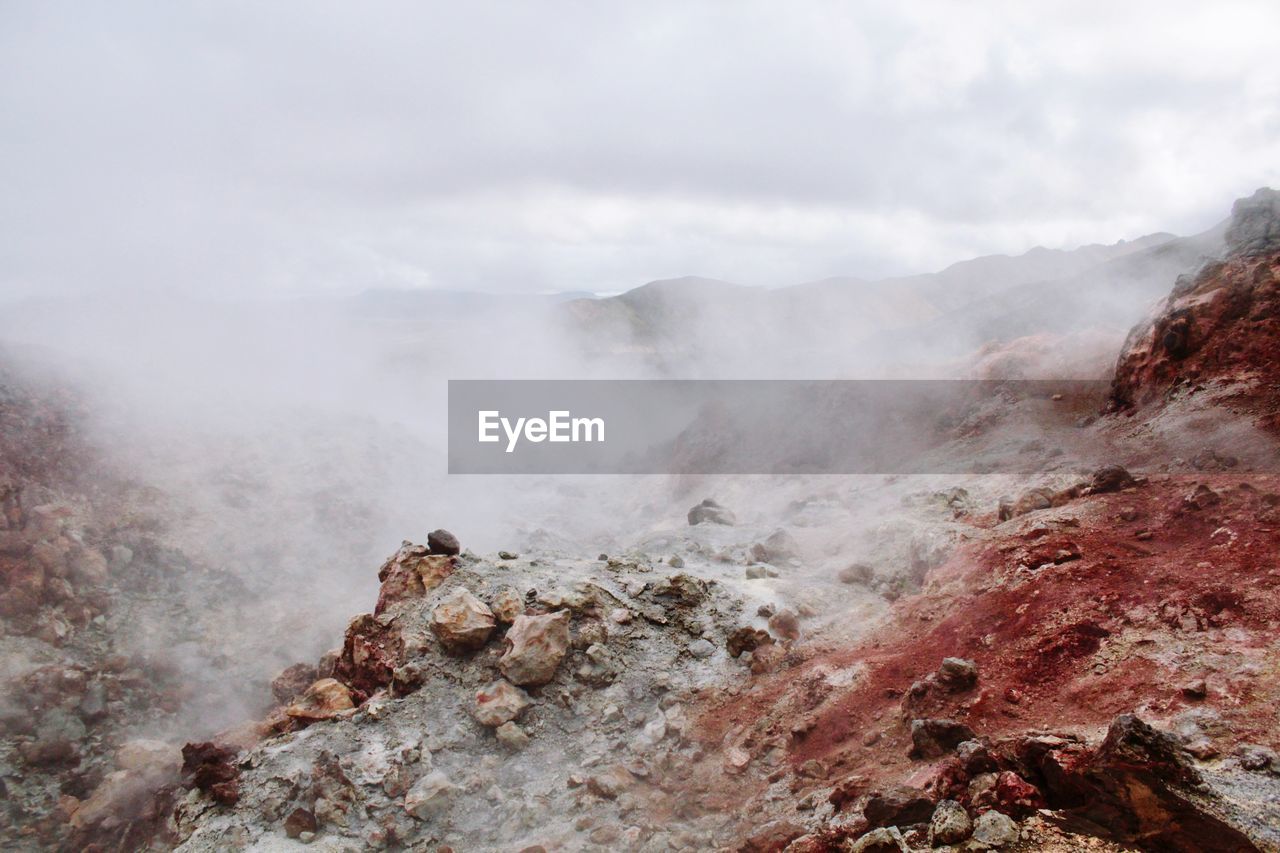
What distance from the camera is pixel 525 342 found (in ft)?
184

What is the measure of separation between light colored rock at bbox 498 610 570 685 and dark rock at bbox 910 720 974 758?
17.3ft

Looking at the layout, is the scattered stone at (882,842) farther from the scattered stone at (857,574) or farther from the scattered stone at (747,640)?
the scattered stone at (857,574)

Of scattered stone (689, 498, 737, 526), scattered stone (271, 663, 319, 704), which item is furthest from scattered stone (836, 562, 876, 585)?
scattered stone (271, 663, 319, 704)

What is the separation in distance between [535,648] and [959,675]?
5696 millimetres

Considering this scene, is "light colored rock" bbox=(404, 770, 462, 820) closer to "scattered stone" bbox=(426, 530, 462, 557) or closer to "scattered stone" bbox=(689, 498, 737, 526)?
"scattered stone" bbox=(426, 530, 462, 557)

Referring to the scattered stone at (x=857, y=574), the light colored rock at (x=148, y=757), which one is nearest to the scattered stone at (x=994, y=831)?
the scattered stone at (x=857, y=574)

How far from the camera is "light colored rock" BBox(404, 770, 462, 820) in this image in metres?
8.29

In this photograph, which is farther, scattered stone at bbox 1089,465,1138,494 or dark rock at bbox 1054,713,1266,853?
scattered stone at bbox 1089,465,1138,494

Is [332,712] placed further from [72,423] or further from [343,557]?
[72,423]

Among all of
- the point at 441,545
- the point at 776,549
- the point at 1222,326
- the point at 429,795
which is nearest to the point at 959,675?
the point at 429,795

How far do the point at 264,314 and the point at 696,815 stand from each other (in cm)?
4129

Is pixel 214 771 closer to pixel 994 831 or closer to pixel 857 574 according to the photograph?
pixel 994 831

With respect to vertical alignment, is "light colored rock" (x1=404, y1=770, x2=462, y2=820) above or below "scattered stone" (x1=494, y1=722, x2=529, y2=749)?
below

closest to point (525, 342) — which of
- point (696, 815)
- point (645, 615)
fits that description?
point (645, 615)
